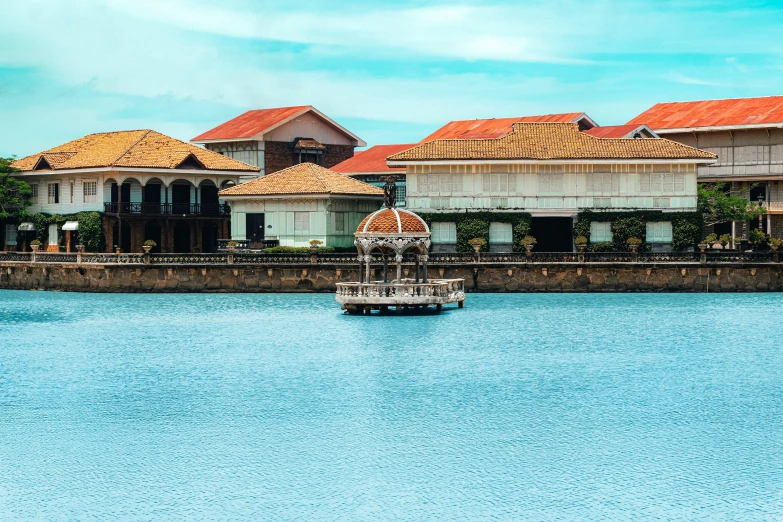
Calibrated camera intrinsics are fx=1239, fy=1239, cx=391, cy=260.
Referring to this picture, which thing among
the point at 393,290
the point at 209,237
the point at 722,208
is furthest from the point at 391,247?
the point at 209,237

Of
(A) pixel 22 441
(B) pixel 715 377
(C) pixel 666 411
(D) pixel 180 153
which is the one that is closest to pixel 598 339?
(B) pixel 715 377

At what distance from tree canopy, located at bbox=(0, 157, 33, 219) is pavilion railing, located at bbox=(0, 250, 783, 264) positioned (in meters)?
16.9

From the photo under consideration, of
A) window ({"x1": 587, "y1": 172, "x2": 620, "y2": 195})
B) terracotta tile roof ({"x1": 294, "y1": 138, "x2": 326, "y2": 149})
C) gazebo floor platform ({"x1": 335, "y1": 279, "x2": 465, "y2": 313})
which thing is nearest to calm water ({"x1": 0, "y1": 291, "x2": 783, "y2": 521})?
gazebo floor platform ({"x1": 335, "y1": 279, "x2": 465, "y2": 313})

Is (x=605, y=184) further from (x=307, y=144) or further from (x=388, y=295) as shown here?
(x=307, y=144)

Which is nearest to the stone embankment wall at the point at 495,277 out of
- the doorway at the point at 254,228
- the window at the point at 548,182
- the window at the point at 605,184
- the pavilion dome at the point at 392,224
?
the window at the point at 605,184

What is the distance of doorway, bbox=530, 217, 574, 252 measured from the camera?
82688mm

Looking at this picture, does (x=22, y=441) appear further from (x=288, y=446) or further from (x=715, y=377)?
(x=715, y=377)

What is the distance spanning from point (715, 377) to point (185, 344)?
72.2 ft

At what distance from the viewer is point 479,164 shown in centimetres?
8069

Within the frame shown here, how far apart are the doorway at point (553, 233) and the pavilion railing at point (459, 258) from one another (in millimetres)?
8344

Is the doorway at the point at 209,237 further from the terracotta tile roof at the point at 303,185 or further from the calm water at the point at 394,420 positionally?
the calm water at the point at 394,420

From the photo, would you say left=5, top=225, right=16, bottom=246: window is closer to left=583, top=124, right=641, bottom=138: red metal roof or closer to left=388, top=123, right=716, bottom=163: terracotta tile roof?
left=388, top=123, right=716, bottom=163: terracotta tile roof

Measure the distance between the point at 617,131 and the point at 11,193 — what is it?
45136mm

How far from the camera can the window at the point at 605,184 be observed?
80.2 meters
